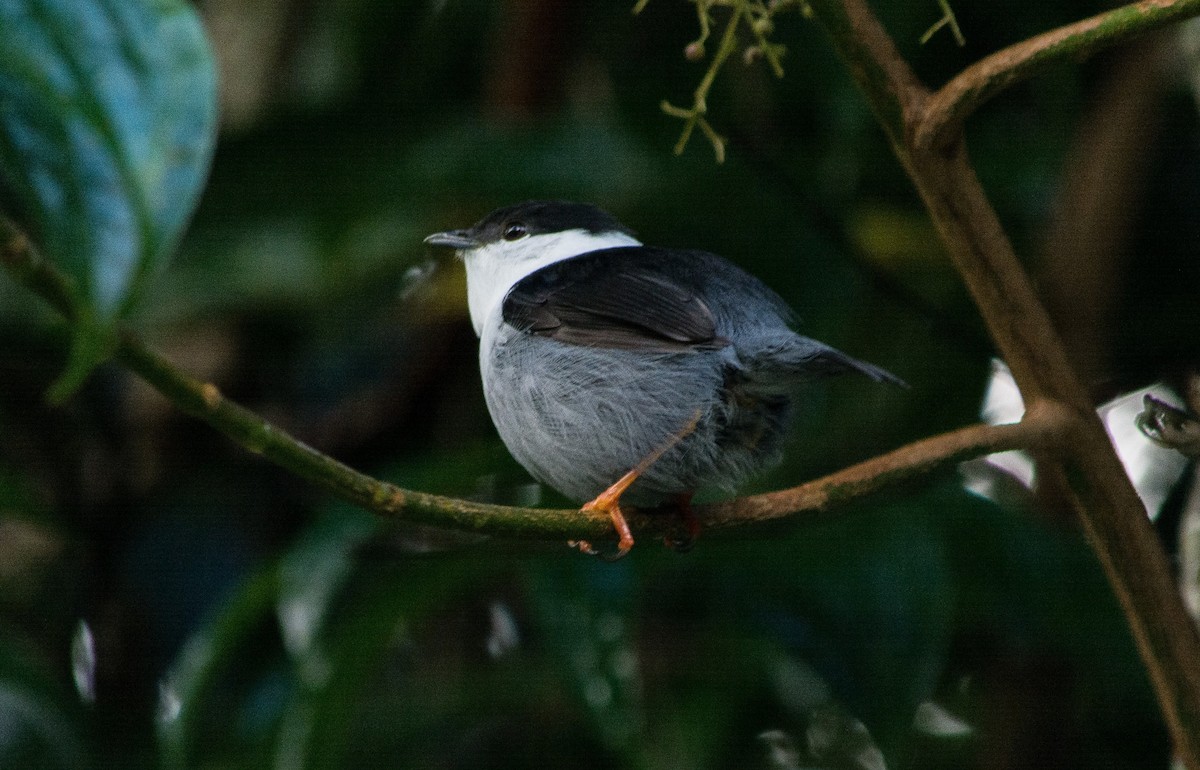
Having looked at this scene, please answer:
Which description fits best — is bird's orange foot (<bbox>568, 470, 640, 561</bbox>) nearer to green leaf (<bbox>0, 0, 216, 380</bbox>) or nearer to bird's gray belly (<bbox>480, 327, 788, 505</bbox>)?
bird's gray belly (<bbox>480, 327, 788, 505</bbox>)

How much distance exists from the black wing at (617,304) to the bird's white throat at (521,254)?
14.9 inches

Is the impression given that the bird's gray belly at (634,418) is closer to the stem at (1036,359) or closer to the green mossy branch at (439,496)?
the green mossy branch at (439,496)

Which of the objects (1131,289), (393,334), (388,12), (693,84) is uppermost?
(388,12)

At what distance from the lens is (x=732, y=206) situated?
3.48m

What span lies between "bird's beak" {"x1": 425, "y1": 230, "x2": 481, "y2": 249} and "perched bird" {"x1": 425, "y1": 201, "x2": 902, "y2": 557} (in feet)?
1.70

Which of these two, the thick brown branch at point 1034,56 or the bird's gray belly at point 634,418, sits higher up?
the thick brown branch at point 1034,56

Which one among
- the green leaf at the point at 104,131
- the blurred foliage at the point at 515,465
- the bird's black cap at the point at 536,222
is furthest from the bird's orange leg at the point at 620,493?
the green leaf at the point at 104,131

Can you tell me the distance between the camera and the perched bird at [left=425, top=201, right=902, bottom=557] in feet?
8.01

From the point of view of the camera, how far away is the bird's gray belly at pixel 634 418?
8.03ft

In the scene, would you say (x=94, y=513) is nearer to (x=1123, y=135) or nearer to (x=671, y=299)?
(x=671, y=299)

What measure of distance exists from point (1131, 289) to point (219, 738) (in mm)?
2820

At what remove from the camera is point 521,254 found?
10.6 feet

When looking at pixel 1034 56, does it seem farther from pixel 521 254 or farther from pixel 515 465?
pixel 521 254

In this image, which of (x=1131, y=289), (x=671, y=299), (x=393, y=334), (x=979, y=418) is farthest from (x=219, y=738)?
(x=1131, y=289)
